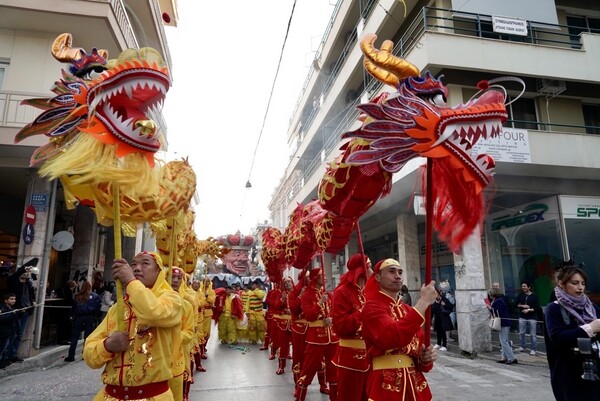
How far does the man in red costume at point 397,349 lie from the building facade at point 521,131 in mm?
6648

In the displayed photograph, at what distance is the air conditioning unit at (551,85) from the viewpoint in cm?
1030

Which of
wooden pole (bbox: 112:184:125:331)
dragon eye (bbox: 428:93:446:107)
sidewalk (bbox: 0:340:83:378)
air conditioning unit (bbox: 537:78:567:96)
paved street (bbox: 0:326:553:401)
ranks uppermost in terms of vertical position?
air conditioning unit (bbox: 537:78:567:96)

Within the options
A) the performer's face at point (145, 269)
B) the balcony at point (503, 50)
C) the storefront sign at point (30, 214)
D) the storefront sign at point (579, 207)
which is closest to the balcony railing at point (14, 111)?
the storefront sign at point (30, 214)

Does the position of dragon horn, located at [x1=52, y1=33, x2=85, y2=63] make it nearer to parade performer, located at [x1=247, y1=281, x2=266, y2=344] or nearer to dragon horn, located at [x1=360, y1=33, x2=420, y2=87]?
dragon horn, located at [x1=360, y1=33, x2=420, y2=87]

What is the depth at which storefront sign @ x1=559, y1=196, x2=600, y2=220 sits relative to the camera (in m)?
10.3

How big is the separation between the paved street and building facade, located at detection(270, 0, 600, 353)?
1.53 m

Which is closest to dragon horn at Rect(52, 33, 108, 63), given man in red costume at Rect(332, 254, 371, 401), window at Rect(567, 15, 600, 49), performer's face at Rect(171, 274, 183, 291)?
performer's face at Rect(171, 274, 183, 291)

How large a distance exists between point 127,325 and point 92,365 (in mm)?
293

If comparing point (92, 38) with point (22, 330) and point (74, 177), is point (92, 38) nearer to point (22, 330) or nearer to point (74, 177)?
point (22, 330)

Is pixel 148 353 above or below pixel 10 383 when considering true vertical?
above

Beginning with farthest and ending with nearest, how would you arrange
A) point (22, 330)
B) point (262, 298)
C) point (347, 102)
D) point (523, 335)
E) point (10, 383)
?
1. point (347, 102)
2. point (262, 298)
3. point (523, 335)
4. point (22, 330)
5. point (10, 383)

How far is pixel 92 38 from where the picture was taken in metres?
9.55

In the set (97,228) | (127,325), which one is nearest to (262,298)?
(97,228)

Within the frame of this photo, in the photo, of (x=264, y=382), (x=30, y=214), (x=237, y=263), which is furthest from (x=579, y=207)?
(x=30, y=214)
